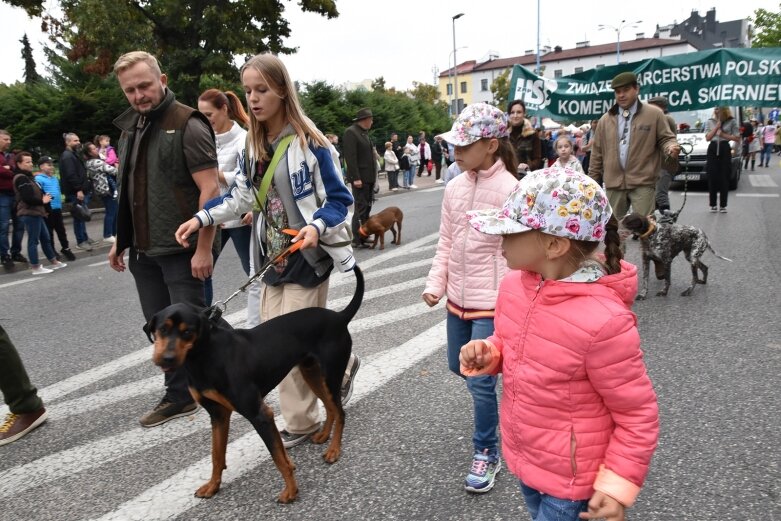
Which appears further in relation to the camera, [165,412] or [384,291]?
[384,291]

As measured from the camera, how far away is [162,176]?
3.64m

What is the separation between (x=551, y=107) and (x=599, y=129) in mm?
4349

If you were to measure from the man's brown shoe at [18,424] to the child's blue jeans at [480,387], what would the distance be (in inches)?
111

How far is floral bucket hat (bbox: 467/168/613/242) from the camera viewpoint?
173 centimetres

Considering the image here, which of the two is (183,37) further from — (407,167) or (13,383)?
(13,383)

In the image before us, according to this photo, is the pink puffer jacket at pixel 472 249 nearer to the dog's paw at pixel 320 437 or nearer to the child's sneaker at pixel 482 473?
the child's sneaker at pixel 482 473

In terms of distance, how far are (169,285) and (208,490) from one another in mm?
1359

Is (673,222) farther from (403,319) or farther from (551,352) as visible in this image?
(551,352)

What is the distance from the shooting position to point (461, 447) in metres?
3.36

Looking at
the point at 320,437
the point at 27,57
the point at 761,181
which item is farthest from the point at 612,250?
the point at 27,57

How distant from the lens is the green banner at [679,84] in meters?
8.50

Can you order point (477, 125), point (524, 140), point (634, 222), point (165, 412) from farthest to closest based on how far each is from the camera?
1. point (524, 140)
2. point (634, 222)
3. point (165, 412)
4. point (477, 125)

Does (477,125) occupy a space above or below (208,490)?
above

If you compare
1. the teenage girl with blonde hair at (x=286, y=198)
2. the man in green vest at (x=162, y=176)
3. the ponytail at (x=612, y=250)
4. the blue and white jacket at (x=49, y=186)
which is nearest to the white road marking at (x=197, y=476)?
the teenage girl with blonde hair at (x=286, y=198)
